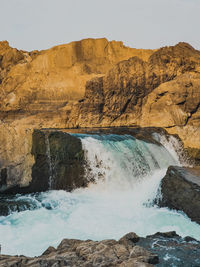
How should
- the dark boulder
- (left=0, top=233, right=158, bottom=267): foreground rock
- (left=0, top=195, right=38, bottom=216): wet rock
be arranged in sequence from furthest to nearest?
the dark boulder
(left=0, top=195, right=38, bottom=216): wet rock
(left=0, top=233, right=158, bottom=267): foreground rock

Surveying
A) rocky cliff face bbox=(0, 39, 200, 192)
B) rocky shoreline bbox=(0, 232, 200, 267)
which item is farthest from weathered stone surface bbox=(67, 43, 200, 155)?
rocky shoreline bbox=(0, 232, 200, 267)

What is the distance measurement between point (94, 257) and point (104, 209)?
4105 millimetres

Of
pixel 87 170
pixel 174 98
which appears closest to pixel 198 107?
pixel 174 98

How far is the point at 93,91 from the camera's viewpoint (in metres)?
33.1

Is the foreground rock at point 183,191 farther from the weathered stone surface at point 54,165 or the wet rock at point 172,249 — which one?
the weathered stone surface at point 54,165

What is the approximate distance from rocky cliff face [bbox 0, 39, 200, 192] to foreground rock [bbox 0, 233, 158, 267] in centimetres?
511

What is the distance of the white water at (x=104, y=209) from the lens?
21.6 ft

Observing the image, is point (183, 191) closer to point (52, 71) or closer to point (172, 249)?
point (172, 249)

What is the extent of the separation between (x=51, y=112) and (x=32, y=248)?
49300mm

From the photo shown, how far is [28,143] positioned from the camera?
32.0ft

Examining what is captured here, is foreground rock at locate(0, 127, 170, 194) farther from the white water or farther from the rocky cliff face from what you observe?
the white water

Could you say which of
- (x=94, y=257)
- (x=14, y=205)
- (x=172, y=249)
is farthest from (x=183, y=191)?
(x=14, y=205)

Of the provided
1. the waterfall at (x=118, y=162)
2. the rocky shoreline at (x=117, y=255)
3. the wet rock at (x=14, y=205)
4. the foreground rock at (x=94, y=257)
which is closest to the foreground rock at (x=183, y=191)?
the rocky shoreline at (x=117, y=255)

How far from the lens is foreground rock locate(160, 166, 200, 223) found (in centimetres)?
748
